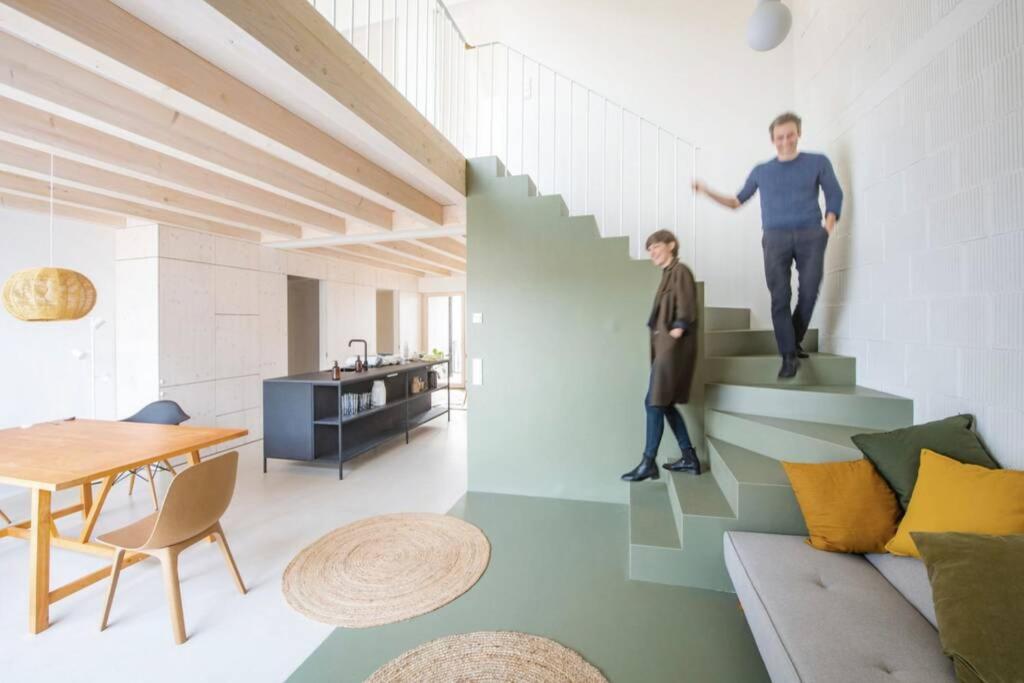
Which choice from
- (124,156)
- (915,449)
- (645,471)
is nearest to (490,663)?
(645,471)

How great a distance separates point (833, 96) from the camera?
10.5 ft

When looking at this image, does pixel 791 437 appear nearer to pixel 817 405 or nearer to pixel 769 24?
pixel 817 405

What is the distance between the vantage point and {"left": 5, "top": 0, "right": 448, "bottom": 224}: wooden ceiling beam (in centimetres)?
154

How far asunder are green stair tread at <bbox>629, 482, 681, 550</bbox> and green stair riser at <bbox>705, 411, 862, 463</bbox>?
1.97 ft

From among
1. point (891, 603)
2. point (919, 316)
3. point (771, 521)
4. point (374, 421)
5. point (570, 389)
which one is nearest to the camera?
point (891, 603)

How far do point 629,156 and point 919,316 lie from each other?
9.44ft

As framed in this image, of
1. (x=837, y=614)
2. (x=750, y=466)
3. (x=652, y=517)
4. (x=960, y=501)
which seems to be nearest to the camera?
(x=837, y=614)

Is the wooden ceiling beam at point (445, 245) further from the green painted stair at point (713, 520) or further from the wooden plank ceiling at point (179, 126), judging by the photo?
the green painted stair at point (713, 520)

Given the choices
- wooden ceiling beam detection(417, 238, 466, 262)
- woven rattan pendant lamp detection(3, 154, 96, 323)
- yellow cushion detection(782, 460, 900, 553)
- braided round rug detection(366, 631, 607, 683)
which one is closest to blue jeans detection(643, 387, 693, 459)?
yellow cushion detection(782, 460, 900, 553)

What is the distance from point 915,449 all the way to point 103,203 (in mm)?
5845

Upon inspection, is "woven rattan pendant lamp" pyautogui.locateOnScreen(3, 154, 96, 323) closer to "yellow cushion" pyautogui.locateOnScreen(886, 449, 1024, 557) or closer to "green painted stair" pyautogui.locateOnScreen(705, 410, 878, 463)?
"green painted stair" pyautogui.locateOnScreen(705, 410, 878, 463)

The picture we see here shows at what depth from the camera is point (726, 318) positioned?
3.94 m

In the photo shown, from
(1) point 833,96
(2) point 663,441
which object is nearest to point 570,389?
(2) point 663,441

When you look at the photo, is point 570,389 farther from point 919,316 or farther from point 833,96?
point 833,96
